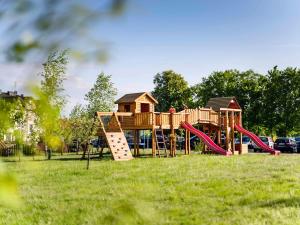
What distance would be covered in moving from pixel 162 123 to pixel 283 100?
31104 millimetres

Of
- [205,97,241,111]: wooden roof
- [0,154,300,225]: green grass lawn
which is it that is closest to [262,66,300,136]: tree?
[205,97,241,111]: wooden roof

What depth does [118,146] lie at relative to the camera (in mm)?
26031

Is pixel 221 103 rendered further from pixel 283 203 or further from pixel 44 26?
pixel 44 26

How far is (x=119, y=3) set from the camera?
3.80 feet

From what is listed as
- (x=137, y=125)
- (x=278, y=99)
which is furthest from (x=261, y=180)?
(x=278, y=99)

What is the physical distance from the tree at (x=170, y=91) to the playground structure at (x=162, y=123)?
1133 inches

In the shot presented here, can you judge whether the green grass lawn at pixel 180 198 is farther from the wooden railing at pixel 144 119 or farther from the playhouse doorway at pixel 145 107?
the playhouse doorway at pixel 145 107

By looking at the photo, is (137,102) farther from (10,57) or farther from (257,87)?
(10,57)

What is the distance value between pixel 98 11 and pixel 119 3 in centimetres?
7

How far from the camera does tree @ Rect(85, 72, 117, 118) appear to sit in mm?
46875

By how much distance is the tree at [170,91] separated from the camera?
229ft

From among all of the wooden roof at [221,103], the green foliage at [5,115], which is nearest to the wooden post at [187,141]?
the wooden roof at [221,103]

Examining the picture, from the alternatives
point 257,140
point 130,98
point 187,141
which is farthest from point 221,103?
point 130,98

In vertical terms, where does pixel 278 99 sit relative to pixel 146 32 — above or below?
above
